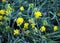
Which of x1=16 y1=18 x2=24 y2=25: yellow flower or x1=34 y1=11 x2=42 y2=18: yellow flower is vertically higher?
x1=34 y1=11 x2=42 y2=18: yellow flower

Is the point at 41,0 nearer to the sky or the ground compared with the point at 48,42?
nearer to the sky

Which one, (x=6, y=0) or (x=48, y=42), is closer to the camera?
(x=48, y=42)

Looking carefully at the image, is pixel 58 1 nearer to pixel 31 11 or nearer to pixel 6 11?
pixel 31 11

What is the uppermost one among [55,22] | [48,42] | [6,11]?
[6,11]

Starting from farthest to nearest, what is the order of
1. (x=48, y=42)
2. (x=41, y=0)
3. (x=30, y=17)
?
(x=41, y=0) → (x=30, y=17) → (x=48, y=42)

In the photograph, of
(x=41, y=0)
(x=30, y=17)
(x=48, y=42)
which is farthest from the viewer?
(x=41, y=0)

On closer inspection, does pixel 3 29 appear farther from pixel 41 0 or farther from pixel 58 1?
pixel 58 1

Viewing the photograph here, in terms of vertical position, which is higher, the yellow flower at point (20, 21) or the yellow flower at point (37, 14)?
the yellow flower at point (37, 14)

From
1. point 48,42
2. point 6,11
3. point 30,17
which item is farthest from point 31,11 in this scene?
point 48,42

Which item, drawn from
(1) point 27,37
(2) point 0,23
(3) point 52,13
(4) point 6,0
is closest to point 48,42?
(1) point 27,37
